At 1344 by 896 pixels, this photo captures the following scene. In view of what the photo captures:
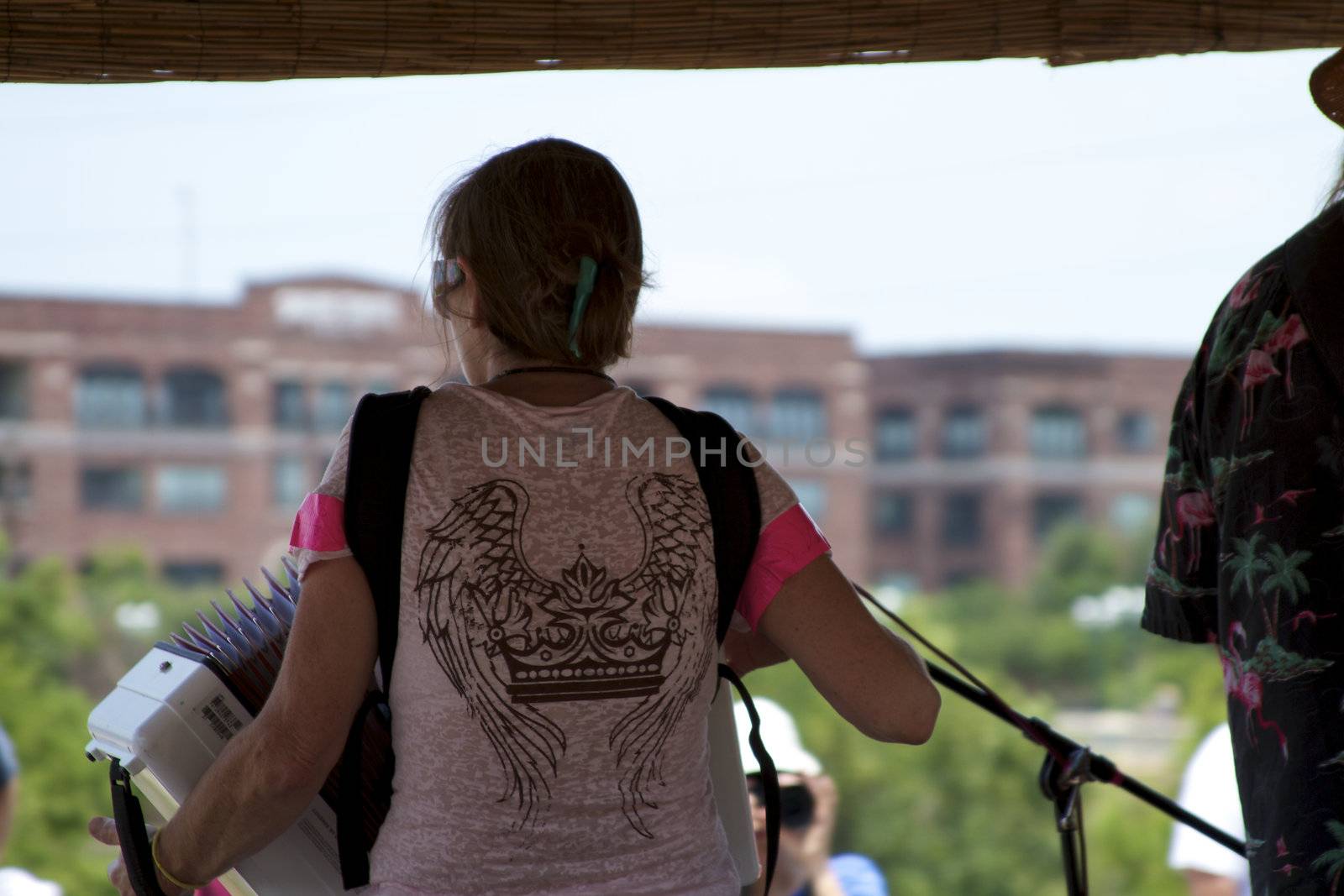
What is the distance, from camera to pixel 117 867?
48.1 inches

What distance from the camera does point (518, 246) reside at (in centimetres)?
114

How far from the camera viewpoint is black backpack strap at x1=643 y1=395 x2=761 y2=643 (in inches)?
44.7

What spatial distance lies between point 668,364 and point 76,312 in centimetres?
1466

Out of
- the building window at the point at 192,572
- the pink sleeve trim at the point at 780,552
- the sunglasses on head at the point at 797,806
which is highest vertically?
the pink sleeve trim at the point at 780,552

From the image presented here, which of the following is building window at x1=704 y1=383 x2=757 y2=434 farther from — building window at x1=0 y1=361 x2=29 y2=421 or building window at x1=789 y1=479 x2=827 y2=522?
building window at x1=0 y1=361 x2=29 y2=421

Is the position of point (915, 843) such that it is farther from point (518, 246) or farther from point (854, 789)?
point (518, 246)

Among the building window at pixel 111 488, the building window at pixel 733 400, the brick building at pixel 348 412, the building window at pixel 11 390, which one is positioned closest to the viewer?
the building window at pixel 11 390

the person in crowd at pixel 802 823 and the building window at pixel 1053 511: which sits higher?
the person in crowd at pixel 802 823

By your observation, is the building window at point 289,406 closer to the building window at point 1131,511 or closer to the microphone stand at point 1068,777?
the building window at point 1131,511

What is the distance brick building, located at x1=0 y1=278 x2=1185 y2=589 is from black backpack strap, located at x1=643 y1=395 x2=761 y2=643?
1233 inches

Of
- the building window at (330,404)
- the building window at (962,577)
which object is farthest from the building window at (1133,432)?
the building window at (330,404)

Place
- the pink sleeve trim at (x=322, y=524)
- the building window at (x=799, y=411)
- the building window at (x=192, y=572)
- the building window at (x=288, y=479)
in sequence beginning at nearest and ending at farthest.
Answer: the pink sleeve trim at (x=322, y=524), the building window at (x=192, y=572), the building window at (x=288, y=479), the building window at (x=799, y=411)

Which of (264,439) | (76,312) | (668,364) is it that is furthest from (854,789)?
(76,312)

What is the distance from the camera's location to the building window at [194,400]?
1423 inches
